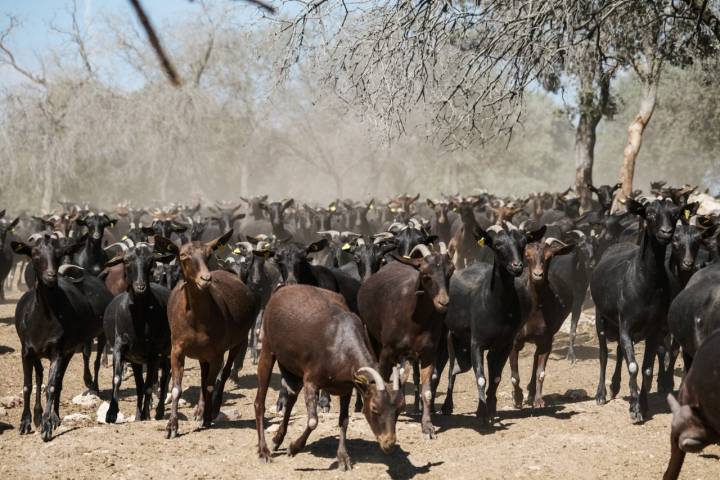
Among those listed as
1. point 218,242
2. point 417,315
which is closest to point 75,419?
point 218,242

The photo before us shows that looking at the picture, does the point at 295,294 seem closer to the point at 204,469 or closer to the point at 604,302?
the point at 204,469

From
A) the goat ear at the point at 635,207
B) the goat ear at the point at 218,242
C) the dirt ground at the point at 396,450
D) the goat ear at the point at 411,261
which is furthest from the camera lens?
the goat ear at the point at 635,207

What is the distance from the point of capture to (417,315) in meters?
10.7

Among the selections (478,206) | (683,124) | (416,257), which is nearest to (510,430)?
(416,257)

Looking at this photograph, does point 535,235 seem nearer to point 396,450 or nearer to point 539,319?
point 539,319

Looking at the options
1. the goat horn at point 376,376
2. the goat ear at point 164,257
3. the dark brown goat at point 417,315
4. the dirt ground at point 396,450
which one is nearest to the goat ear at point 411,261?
the dark brown goat at point 417,315

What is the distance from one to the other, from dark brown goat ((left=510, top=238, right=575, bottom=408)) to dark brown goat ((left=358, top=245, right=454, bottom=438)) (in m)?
1.90

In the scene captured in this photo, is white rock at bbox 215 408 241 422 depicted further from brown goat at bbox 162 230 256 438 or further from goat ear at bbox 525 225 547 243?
goat ear at bbox 525 225 547 243

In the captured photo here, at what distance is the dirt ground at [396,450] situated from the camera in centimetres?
870

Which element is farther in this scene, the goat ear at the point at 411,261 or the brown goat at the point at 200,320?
the goat ear at the point at 411,261

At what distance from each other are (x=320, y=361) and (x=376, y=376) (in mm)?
841

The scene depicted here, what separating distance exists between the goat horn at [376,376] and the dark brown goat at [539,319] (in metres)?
4.58

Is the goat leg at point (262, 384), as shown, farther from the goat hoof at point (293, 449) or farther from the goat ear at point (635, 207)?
the goat ear at point (635, 207)

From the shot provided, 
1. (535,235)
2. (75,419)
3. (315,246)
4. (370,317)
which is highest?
(535,235)
